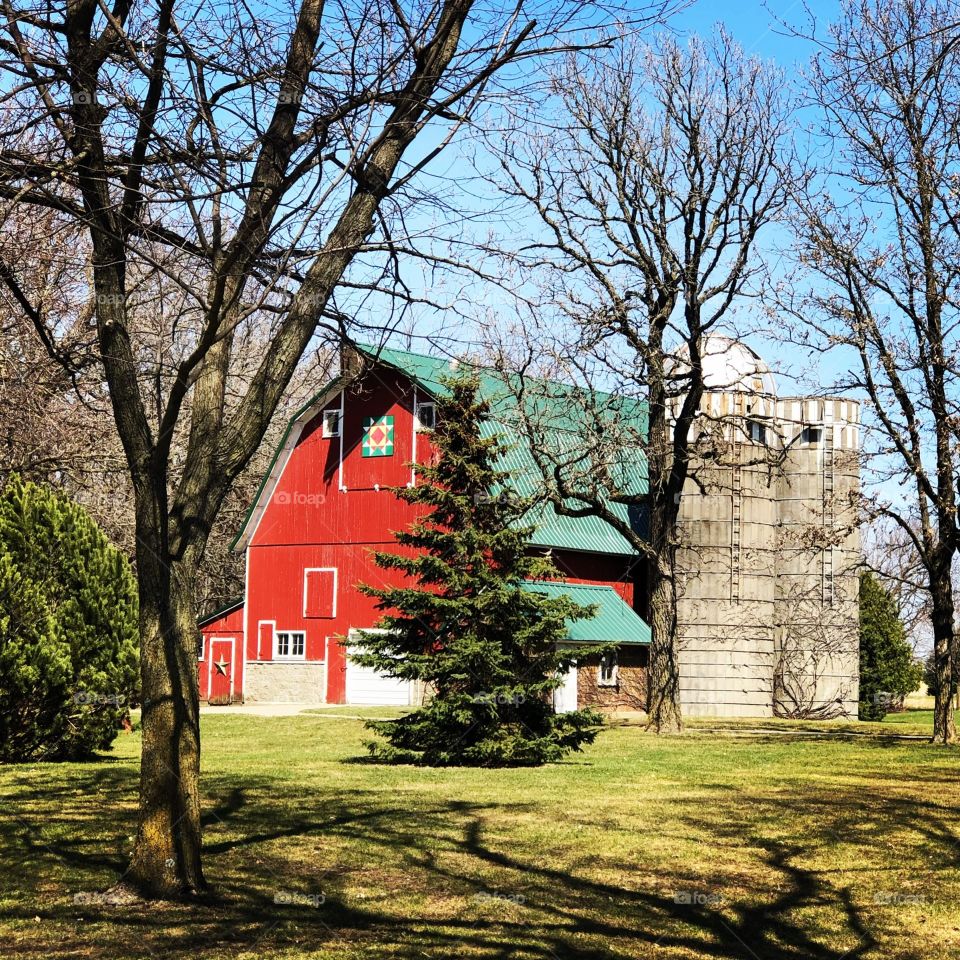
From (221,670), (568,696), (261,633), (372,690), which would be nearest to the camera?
(568,696)

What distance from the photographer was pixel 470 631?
2050 centimetres

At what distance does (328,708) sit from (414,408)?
8.88 meters

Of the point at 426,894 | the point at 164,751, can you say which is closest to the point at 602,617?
the point at 426,894

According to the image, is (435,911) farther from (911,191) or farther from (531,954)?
(911,191)

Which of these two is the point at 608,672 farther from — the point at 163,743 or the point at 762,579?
the point at 163,743

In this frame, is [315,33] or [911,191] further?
[911,191]

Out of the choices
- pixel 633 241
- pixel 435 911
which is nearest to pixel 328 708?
pixel 633 241

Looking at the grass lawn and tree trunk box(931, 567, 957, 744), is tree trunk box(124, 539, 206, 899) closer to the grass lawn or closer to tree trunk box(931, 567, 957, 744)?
the grass lawn

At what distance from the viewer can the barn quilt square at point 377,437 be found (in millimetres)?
37062

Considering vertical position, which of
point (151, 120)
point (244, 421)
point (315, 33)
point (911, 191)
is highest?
point (911, 191)

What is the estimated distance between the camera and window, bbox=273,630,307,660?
39.0 m

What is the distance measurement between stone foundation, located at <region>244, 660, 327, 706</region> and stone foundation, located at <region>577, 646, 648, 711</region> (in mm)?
7916

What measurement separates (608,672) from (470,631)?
17.4m

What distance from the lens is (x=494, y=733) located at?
20047 millimetres
